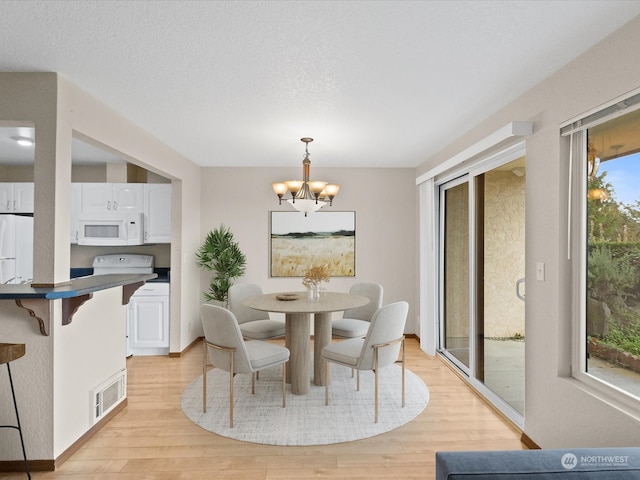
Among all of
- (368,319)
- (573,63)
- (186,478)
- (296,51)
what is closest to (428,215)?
(368,319)

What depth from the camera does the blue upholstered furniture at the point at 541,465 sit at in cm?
111

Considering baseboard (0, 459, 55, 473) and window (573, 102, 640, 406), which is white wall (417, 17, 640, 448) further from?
baseboard (0, 459, 55, 473)

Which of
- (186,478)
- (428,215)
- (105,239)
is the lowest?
(186,478)

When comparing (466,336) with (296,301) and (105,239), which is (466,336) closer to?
(296,301)

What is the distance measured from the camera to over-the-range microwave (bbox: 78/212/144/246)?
4688 millimetres

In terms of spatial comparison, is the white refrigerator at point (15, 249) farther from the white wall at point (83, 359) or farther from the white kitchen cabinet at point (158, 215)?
the white wall at point (83, 359)

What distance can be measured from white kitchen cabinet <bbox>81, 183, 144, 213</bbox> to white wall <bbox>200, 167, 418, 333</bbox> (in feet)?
3.29

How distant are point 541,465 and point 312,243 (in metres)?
4.48

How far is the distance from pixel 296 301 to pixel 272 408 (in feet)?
3.14

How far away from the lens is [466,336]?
409 centimetres

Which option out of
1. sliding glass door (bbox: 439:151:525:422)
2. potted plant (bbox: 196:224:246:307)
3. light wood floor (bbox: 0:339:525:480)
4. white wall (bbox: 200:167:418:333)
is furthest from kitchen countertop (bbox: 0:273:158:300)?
sliding glass door (bbox: 439:151:525:422)

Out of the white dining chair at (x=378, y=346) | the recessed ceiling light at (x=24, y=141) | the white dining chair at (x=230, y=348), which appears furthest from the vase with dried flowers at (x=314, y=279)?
the recessed ceiling light at (x=24, y=141)

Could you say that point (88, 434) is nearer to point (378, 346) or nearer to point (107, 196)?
point (378, 346)

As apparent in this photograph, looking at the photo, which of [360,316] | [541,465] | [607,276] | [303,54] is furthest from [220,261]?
[541,465]
